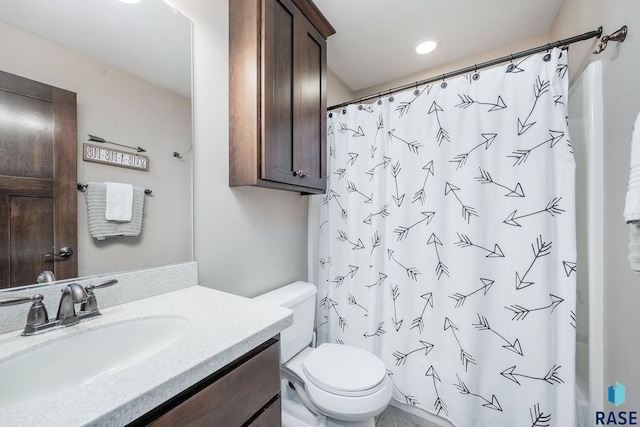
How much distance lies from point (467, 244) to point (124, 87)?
1.69 m

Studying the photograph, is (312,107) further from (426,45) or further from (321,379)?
(321,379)

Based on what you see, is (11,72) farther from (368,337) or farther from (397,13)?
(368,337)

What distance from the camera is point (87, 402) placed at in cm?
40

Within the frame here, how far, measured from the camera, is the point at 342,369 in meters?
1.22

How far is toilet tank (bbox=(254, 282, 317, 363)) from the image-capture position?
1289 millimetres

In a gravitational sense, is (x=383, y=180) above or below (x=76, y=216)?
above

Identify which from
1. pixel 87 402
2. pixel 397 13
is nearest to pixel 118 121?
pixel 87 402

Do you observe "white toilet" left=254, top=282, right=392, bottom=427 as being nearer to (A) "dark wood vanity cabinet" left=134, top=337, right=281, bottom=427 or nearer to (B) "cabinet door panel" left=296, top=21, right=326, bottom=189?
(A) "dark wood vanity cabinet" left=134, top=337, right=281, bottom=427

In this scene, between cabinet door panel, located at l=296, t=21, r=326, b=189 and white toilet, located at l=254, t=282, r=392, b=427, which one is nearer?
white toilet, located at l=254, t=282, r=392, b=427

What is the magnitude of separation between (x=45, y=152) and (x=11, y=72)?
22 cm

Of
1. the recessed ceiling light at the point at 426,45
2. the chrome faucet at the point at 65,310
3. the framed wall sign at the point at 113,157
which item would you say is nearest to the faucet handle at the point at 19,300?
the chrome faucet at the point at 65,310

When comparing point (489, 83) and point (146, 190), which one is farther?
point (489, 83)

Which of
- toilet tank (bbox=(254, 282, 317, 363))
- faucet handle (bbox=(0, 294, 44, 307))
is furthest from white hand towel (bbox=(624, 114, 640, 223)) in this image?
faucet handle (bbox=(0, 294, 44, 307))

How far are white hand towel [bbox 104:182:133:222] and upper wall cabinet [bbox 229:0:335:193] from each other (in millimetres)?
425
